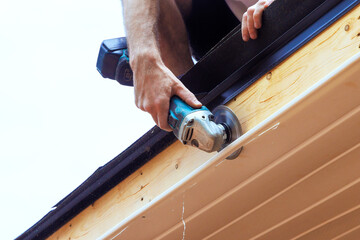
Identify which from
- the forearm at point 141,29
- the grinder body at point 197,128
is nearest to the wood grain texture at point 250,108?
the grinder body at point 197,128

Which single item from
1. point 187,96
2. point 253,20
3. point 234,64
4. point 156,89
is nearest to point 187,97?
point 187,96

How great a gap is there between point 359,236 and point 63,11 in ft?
17.8

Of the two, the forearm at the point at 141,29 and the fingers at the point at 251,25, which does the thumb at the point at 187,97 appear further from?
the fingers at the point at 251,25

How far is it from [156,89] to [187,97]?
5.0 inches

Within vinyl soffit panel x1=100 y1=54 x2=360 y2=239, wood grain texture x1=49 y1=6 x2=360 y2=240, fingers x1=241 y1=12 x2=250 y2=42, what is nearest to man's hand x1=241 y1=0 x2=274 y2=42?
fingers x1=241 y1=12 x2=250 y2=42

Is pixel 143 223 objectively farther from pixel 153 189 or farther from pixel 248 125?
pixel 248 125

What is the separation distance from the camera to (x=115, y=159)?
85.0 inches

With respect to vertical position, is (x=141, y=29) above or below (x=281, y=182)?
above

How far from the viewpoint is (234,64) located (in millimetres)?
1797

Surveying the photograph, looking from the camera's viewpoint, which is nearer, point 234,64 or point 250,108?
point 250,108

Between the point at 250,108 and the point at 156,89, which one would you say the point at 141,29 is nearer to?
the point at 156,89

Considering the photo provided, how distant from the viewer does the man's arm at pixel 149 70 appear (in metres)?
1.72

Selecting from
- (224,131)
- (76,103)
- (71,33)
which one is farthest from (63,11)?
(224,131)

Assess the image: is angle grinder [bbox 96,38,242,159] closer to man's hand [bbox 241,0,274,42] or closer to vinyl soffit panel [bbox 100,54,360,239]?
vinyl soffit panel [bbox 100,54,360,239]
